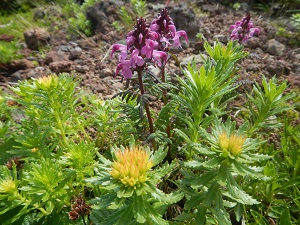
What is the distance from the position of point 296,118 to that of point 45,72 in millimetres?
3455

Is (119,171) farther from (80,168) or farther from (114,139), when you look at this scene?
(114,139)

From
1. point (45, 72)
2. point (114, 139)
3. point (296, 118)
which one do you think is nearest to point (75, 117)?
point (114, 139)

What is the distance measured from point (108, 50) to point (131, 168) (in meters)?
3.35

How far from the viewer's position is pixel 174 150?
2.45 metres

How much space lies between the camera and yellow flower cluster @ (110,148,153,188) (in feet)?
4.45

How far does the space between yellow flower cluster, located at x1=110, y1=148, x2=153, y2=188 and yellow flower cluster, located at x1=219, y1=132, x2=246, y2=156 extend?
0.41m

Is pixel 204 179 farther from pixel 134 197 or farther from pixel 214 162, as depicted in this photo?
pixel 134 197

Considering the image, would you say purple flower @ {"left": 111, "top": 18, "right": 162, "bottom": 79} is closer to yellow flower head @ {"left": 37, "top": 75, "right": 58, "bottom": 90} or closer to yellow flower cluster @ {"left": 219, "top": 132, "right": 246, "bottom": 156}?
yellow flower head @ {"left": 37, "top": 75, "right": 58, "bottom": 90}

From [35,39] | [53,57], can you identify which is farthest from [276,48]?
[35,39]

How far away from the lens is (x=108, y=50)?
4.39 m

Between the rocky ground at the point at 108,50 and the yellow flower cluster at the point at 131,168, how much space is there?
2.17 metres

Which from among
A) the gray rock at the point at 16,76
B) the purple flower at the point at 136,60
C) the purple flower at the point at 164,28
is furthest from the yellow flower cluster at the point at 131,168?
the gray rock at the point at 16,76

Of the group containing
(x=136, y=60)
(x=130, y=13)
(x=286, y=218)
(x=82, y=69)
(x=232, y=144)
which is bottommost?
(x=286, y=218)

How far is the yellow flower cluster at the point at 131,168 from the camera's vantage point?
1.36 m
